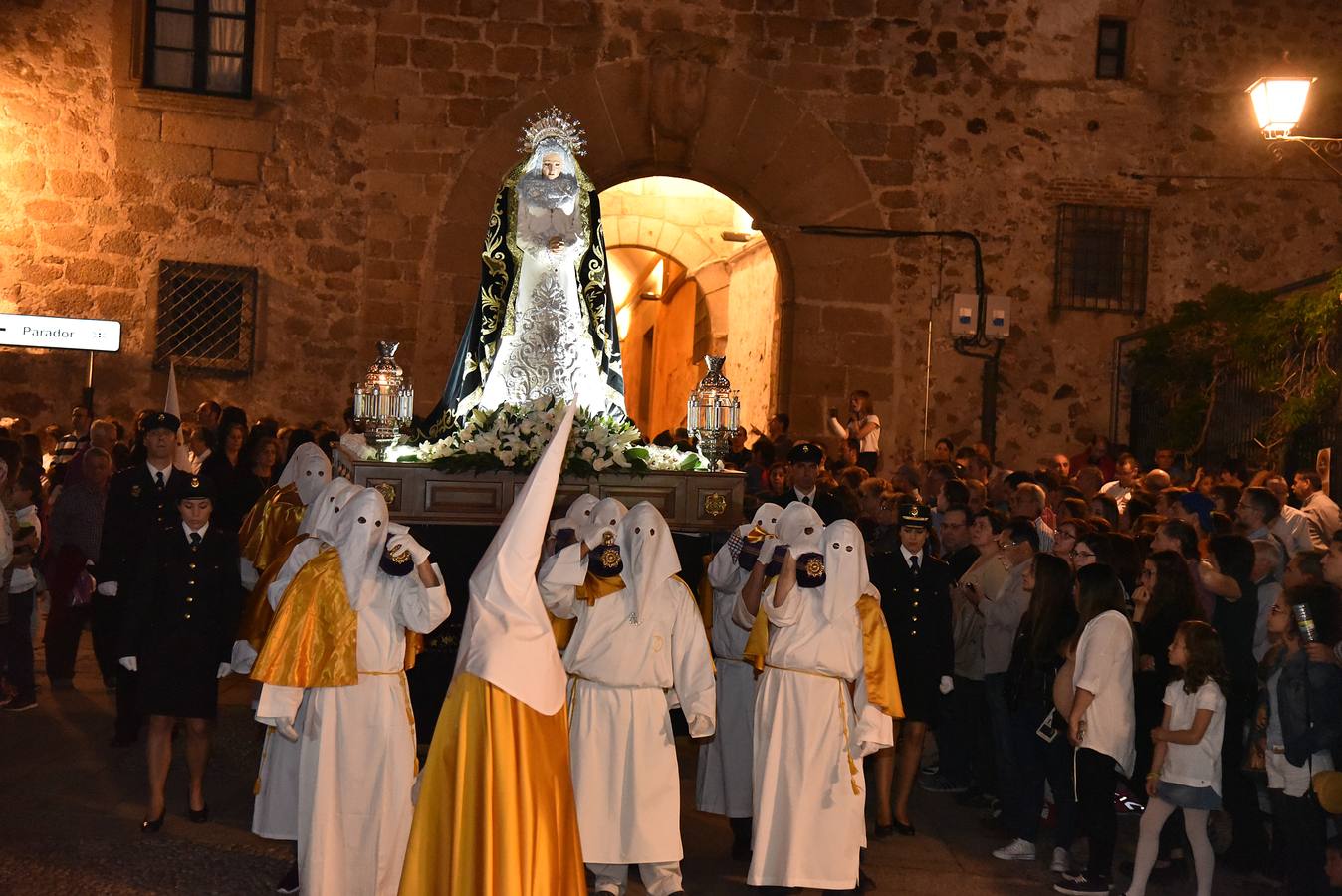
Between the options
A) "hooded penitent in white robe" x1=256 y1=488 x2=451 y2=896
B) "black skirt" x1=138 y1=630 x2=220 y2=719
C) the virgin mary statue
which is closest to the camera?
"hooded penitent in white robe" x1=256 y1=488 x2=451 y2=896

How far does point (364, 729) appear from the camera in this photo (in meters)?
6.02

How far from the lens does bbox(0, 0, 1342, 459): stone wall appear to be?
14.5m

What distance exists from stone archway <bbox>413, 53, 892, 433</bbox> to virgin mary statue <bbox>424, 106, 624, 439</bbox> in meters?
5.33

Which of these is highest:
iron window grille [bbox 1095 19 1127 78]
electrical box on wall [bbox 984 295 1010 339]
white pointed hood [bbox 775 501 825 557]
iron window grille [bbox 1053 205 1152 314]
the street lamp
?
iron window grille [bbox 1095 19 1127 78]

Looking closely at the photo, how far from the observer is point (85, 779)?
780cm

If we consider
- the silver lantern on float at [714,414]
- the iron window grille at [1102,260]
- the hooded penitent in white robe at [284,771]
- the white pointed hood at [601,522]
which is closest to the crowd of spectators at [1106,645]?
the silver lantern on float at [714,414]

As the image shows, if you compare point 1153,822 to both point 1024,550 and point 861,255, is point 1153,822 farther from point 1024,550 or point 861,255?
point 861,255

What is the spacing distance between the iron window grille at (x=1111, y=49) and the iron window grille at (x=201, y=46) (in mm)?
8687

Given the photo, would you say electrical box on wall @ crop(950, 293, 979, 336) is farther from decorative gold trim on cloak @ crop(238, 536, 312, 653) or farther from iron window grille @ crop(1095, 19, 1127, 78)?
decorative gold trim on cloak @ crop(238, 536, 312, 653)

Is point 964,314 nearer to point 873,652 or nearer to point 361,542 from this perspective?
point 873,652

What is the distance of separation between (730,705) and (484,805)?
9.59ft

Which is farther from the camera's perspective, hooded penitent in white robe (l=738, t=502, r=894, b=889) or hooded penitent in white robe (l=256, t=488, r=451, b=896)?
hooded penitent in white robe (l=738, t=502, r=894, b=889)

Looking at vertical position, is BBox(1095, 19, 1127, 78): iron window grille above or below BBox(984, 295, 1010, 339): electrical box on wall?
above

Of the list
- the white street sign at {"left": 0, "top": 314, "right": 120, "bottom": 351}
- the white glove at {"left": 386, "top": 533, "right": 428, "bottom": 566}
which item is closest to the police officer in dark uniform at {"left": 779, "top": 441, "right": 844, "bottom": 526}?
the white glove at {"left": 386, "top": 533, "right": 428, "bottom": 566}
